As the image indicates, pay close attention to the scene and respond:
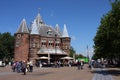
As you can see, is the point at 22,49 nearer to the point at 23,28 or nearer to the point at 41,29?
the point at 23,28

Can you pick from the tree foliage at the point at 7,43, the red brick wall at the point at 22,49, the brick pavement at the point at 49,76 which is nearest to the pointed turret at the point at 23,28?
the red brick wall at the point at 22,49

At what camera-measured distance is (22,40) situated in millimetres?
85375

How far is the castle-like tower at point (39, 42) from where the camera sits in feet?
280

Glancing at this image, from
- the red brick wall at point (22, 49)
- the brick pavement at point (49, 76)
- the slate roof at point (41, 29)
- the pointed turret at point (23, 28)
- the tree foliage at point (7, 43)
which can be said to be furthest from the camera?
the tree foliage at point (7, 43)

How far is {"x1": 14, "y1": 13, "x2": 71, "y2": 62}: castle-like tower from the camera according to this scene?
3364 inches

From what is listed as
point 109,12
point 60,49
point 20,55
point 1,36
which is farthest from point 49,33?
point 109,12

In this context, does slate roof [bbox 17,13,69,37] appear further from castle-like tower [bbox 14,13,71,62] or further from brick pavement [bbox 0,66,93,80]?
brick pavement [bbox 0,66,93,80]

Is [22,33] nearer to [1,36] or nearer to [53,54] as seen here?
[53,54]

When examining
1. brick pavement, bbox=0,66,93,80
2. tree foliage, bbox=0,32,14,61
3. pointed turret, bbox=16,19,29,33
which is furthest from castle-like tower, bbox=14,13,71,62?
brick pavement, bbox=0,66,93,80

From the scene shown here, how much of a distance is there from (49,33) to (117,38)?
53.7m

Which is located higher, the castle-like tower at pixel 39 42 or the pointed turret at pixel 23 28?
the pointed turret at pixel 23 28

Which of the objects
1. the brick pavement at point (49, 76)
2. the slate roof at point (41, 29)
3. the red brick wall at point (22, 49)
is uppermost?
the slate roof at point (41, 29)

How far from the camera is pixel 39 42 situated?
284 ft

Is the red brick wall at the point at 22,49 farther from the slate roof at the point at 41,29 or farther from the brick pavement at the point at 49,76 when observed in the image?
the brick pavement at the point at 49,76
